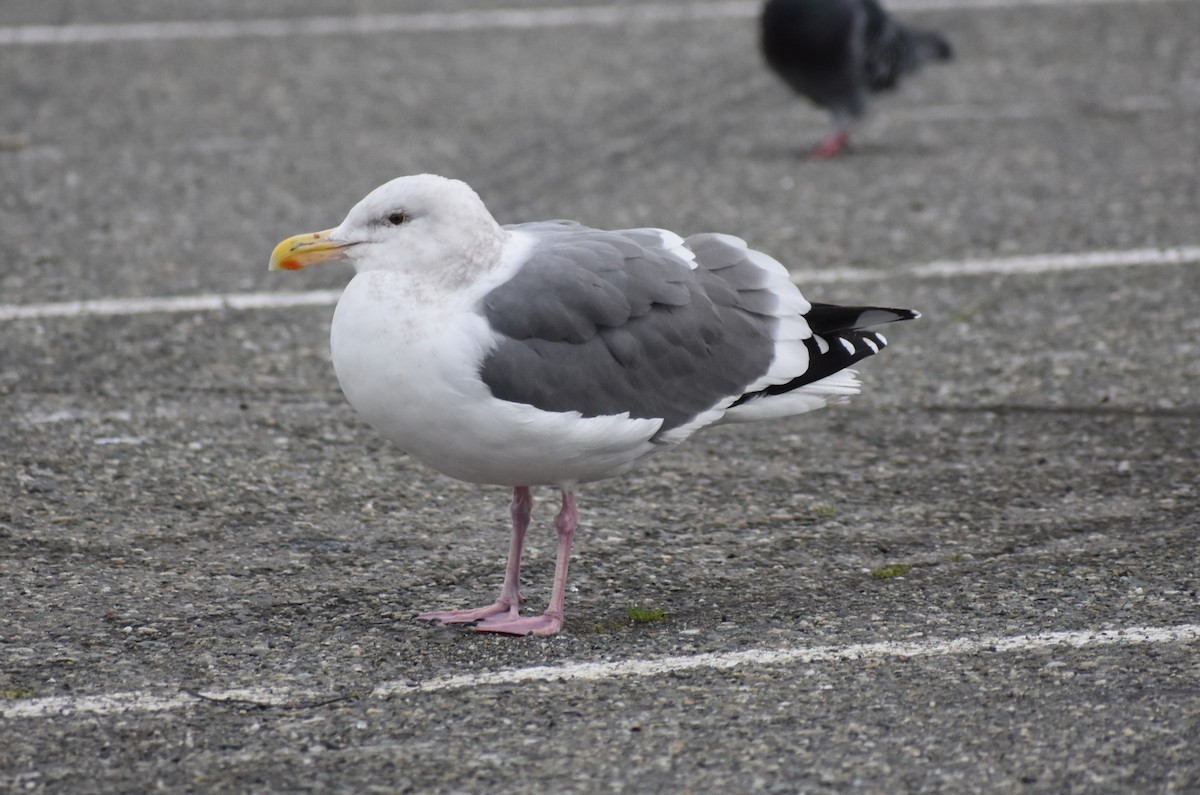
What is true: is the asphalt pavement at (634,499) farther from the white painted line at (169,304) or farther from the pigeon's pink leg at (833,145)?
the pigeon's pink leg at (833,145)

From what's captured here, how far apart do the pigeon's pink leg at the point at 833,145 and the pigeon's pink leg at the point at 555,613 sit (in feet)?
16.5

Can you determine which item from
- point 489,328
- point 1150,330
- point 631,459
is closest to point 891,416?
point 1150,330

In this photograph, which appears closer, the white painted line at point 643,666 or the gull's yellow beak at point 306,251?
the white painted line at point 643,666

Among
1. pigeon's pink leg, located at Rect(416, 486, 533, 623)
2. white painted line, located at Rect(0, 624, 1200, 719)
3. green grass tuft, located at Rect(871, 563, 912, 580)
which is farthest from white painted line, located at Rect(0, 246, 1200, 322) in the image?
white painted line, located at Rect(0, 624, 1200, 719)

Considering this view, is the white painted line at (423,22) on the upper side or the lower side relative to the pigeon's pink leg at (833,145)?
upper

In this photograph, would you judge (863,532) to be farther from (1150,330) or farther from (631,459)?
(1150,330)

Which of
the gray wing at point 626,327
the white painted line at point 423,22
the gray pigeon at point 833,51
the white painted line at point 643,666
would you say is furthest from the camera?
the white painted line at point 423,22

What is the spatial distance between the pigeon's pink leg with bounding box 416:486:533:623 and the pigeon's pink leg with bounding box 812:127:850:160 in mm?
4962

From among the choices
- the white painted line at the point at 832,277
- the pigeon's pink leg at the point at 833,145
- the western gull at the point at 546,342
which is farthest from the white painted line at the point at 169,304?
the pigeon's pink leg at the point at 833,145

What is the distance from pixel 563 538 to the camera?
393 cm

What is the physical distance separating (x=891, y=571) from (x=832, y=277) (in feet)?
8.68

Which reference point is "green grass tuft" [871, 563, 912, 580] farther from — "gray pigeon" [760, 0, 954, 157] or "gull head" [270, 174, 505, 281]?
"gray pigeon" [760, 0, 954, 157]

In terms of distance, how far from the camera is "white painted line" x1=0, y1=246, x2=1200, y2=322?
6.23 m

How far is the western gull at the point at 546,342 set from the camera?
11.6ft
